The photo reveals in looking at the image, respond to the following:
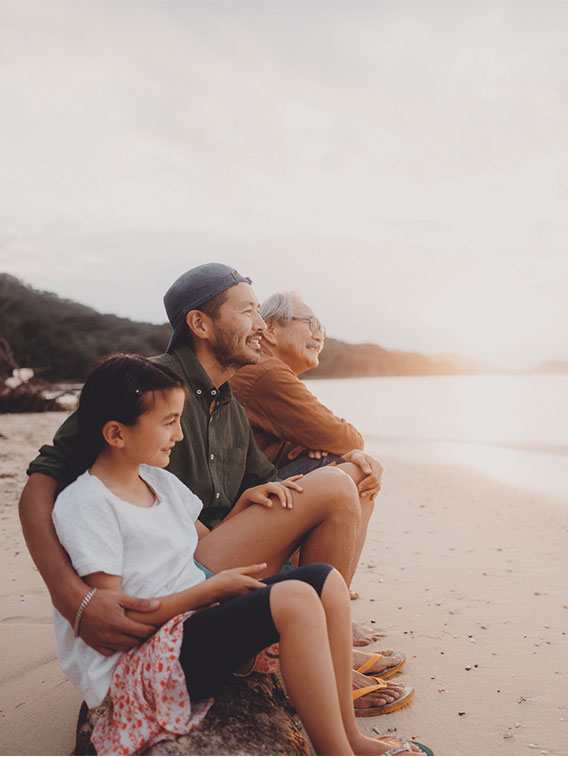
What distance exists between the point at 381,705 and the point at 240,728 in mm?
796

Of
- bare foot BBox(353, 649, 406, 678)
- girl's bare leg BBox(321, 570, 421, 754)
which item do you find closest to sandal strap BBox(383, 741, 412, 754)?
girl's bare leg BBox(321, 570, 421, 754)

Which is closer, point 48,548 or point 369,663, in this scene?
point 48,548

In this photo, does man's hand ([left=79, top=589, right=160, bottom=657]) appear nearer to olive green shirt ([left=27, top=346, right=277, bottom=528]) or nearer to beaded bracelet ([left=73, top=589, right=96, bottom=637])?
beaded bracelet ([left=73, top=589, right=96, bottom=637])

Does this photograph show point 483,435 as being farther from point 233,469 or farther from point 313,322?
point 233,469

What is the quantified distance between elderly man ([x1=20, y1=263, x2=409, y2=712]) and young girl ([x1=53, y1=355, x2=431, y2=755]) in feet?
0.27

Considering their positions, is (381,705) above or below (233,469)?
below

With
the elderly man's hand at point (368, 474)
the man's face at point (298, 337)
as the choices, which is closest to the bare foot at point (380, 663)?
the elderly man's hand at point (368, 474)

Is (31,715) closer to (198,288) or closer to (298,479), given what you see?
(298,479)

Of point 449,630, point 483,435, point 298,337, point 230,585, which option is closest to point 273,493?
point 230,585

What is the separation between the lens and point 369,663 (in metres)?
2.86

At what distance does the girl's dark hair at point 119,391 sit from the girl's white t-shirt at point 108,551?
0.18 meters

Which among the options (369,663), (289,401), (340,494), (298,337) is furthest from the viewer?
(298,337)

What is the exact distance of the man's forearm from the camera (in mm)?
1896

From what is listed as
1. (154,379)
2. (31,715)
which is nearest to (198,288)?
(154,379)
